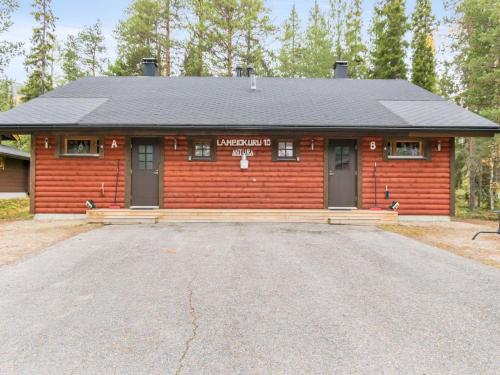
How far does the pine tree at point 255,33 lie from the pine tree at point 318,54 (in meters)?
3.83

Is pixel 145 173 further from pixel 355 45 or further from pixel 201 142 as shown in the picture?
pixel 355 45

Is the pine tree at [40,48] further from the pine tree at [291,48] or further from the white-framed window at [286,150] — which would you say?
the white-framed window at [286,150]

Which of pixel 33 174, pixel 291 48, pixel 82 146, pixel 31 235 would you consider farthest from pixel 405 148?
pixel 291 48

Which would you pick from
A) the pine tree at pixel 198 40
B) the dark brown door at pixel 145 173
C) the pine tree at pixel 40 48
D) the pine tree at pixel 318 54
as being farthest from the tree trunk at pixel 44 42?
the dark brown door at pixel 145 173

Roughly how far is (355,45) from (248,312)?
2536cm

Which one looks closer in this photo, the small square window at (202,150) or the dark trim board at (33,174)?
the dark trim board at (33,174)

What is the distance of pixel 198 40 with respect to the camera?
21906 millimetres

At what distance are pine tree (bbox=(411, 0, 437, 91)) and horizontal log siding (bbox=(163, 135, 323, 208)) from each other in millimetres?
13847

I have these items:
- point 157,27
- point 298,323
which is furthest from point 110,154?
point 157,27

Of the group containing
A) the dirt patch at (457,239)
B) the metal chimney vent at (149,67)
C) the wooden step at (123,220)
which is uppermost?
the metal chimney vent at (149,67)

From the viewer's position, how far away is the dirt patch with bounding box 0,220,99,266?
5.42 metres

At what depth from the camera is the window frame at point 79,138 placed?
947cm

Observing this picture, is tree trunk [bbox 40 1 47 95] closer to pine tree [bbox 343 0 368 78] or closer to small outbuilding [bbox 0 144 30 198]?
small outbuilding [bbox 0 144 30 198]

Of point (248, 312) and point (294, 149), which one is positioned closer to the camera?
point (248, 312)
